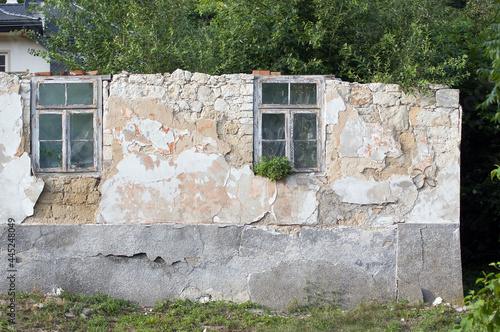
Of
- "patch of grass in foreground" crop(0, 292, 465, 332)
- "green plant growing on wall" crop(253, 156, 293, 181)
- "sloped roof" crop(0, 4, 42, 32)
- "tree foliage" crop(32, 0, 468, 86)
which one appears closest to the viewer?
"patch of grass in foreground" crop(0, 292, 465, 332)

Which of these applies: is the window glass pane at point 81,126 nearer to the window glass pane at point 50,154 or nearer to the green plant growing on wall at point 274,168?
the window glass pane at point 50,154

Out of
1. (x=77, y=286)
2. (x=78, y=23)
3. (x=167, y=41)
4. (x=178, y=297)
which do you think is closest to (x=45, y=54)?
(x=78, y=23)

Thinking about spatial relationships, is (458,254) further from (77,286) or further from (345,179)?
(77,286)

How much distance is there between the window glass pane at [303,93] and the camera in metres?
6.32

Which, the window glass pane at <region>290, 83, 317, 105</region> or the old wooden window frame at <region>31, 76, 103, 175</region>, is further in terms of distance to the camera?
the window glass pane at <region>290, 83, 317, 105</region>

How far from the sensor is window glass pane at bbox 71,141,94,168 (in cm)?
625

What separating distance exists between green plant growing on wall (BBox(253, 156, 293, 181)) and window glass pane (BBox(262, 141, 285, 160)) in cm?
18

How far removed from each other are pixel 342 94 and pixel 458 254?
7.78 feet

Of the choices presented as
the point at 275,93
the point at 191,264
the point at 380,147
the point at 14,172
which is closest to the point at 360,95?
the point at 380,147

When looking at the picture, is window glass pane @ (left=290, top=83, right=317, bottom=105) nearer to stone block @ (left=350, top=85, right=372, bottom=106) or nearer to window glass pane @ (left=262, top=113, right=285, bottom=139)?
window glass pane @ (left=262, top=113, right=285, bottom=139)

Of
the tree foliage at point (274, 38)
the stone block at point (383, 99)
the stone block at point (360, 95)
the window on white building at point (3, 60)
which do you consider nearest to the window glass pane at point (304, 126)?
the stone block at point (360, 95)

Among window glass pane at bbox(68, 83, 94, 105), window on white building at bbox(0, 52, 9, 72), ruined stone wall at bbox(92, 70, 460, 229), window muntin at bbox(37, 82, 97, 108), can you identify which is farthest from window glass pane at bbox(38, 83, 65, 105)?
window on white building at bbox(0, 52, 9, 72)

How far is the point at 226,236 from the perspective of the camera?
239 inches

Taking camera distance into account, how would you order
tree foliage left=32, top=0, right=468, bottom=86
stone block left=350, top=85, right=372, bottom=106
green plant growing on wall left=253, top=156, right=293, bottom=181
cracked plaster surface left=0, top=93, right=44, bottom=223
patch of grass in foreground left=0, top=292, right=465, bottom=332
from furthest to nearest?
tree foliage left=32, top=0, right=468, bottom=86
stone block left=350, top=85, right=372, bottom=106
cracked plaster surface left=0, top=93, right=44, bottom=223
green plant growing on wall left=253, top=156, right=293, bottom=181
patch of grass in foreground left=0, top=292, right=465, bottom=332
